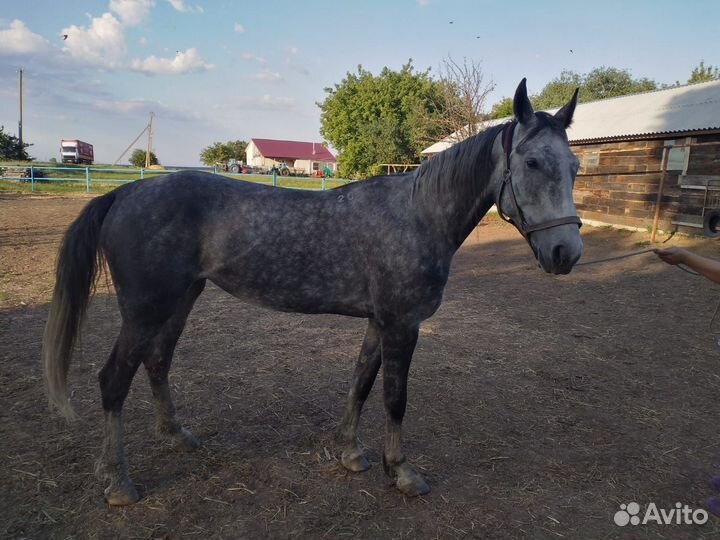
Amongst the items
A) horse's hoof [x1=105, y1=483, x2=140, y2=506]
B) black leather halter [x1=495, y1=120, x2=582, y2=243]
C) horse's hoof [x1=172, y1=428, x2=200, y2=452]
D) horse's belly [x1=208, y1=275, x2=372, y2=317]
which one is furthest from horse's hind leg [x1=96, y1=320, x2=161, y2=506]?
black leather halter [x1=495, y1=120, x2=582, y2=243]

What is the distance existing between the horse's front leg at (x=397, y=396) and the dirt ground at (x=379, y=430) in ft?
0.40

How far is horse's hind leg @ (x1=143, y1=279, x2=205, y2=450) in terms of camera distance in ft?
10.2

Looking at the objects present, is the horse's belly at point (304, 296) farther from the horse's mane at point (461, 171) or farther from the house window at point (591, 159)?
the house window at point (591, 159)

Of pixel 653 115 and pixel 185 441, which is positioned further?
pixel 653 115

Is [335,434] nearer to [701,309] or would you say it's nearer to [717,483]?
[717,483]

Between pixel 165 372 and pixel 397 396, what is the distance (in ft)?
5.56

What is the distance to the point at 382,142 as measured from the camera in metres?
34.0

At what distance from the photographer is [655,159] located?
1391cm

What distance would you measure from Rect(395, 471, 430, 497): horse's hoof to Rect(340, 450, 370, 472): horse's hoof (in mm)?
302

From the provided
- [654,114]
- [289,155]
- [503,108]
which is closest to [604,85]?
[503,108]

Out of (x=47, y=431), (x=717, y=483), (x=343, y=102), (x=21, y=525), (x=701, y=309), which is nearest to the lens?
(x=21, y=525)

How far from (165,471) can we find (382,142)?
33186mm

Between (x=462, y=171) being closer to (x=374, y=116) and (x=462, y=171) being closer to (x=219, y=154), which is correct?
(x=374, y=116)

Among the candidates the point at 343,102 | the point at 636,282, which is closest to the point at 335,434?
the point at 636,282
